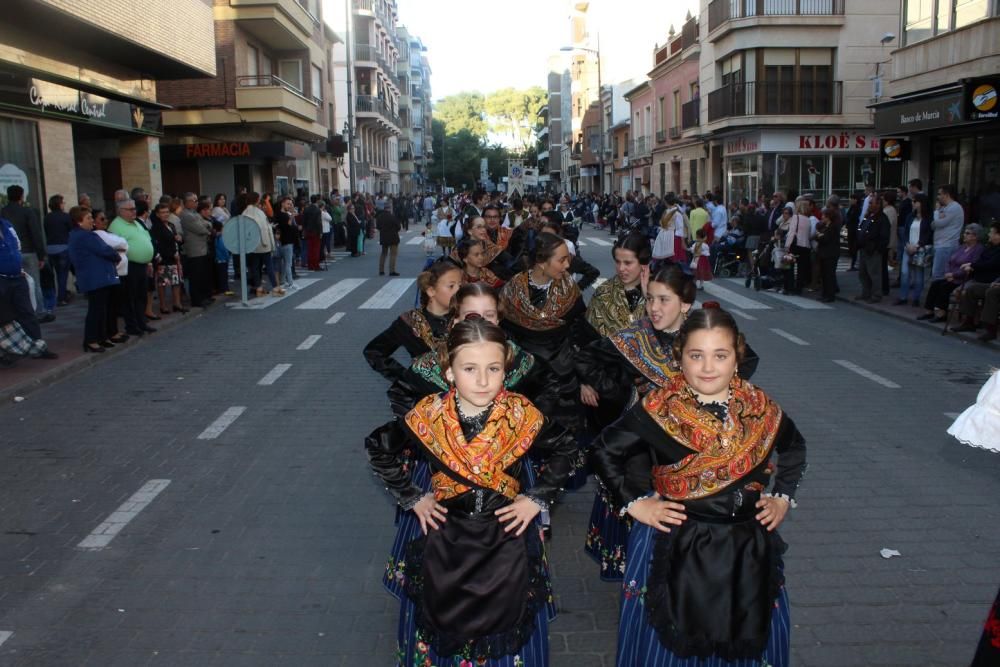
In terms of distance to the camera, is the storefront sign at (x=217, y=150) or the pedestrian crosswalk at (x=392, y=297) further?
the storefront sign at (x=217, y=150)

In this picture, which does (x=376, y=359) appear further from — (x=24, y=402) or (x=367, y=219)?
(x=367, y=219)

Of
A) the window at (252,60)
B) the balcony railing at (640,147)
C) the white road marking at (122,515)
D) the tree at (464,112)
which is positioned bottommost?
the white road marking at (122,515)

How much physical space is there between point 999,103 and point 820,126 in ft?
54.1

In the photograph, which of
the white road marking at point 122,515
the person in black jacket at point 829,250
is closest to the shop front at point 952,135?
the person in black jacket at point 829,250

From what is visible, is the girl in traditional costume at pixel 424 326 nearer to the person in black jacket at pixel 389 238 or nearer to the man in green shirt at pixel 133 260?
the man in green shirt at pixel 133 260

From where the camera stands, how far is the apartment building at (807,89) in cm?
3231

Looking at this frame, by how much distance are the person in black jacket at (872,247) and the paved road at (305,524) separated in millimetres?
5123

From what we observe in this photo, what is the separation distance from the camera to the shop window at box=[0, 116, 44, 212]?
15.1 metres

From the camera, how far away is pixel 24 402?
30.3ft

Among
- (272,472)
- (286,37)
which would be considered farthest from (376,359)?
(286,37)

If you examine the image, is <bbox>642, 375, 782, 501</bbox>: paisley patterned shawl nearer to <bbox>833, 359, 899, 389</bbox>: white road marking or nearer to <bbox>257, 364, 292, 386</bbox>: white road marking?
<bbox>833, 359, 899, 389</bbox>: white road marking

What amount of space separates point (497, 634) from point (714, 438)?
99 cm

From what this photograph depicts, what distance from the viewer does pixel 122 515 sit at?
5.91 metres

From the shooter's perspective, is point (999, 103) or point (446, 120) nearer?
point (999, 103)
